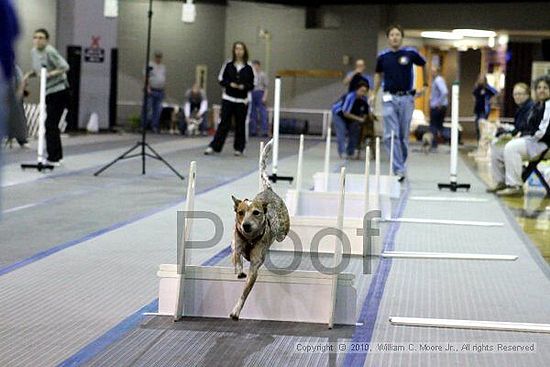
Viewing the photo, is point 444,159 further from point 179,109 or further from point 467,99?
point 467,99

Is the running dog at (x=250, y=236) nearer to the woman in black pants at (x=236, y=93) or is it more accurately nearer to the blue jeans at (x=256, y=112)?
the woman in black pants at (x=236, y=93)

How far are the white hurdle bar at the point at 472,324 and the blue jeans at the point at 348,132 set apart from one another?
9855 millimetres

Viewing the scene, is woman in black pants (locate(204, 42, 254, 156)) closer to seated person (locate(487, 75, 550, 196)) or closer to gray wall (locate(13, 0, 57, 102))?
seated person (locate(487, 75, 550, 196))

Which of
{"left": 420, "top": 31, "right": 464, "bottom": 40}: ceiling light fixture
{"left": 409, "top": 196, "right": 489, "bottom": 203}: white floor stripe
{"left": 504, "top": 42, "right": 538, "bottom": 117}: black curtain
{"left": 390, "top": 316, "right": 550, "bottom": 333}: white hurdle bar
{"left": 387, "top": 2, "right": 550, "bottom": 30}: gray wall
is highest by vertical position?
{"left": 387, "top": 2, "right": 550, "bottom": 30}: gray wall

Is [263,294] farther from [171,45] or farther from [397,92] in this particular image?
[171,45]

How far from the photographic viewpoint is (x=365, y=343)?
3885mm

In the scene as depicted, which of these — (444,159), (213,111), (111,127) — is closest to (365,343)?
(444,159)

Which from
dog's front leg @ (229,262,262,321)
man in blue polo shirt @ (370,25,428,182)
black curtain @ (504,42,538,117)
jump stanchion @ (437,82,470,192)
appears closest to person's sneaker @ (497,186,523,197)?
jump stanchion @ (437,82,470,192)

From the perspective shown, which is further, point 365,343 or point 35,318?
point 35,318

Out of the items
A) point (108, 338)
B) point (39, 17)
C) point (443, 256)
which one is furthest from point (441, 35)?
point (108, 338)

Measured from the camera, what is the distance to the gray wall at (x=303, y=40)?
73.9 ft

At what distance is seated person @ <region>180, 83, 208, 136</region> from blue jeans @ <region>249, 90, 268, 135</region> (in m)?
Result: 1.06

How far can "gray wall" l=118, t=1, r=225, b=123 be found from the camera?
21703mm

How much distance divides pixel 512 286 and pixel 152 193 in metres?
4.23
